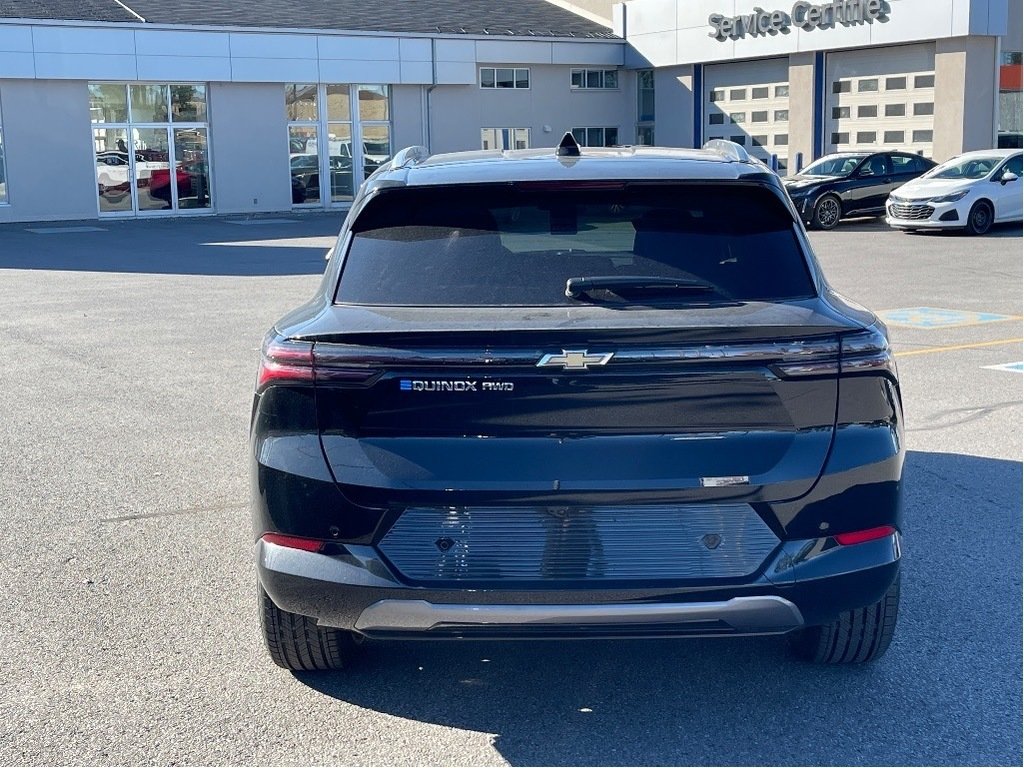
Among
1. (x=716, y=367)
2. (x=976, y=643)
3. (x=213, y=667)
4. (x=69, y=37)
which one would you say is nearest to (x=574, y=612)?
(x=716, y=367)

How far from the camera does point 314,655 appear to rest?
4.15 meters

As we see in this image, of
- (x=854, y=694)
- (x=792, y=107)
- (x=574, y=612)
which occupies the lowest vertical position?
(x=854, y=694)

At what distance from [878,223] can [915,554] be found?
2269cm

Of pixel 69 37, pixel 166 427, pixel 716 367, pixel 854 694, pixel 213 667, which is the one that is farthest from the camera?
pixel 69 37

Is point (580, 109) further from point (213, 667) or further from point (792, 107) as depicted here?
point (213, 667)

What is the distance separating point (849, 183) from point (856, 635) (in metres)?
22.9

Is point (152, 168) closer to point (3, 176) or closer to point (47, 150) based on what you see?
point (47, 150)

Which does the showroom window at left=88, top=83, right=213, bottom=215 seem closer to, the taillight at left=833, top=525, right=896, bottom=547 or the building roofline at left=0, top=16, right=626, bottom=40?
the building roofline at left=0, top=16, right=626, bottom=40

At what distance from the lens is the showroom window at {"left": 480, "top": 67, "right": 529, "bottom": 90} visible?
1497 inches

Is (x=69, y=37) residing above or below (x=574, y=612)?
above

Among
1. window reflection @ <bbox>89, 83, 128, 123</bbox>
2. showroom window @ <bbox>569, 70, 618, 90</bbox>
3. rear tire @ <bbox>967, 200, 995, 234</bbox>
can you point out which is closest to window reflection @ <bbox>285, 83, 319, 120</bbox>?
window reflection @ <bbox>89, 83, 128, 123</bbox>

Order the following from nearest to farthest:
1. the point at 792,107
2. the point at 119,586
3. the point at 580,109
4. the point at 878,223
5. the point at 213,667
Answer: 1. the point at 213,667
2. the point at 119,586
3. the point at 878,223
4. the point at 792,107
5. the point at 580,109

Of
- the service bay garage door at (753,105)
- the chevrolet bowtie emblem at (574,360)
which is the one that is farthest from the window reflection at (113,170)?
the chevrolet bowtie emblem at (574,360)

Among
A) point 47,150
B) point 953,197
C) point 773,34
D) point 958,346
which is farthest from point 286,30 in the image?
point 958,346
